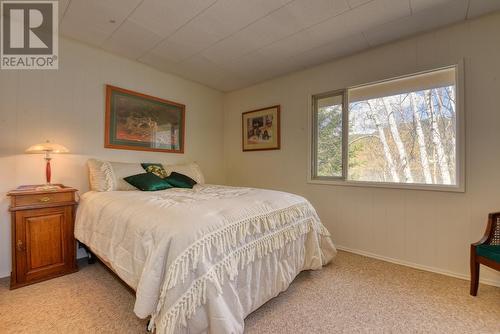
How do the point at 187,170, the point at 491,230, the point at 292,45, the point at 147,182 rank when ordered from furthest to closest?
the point at 187,170
the point at 292,45
the point at 147,182
the point at 491,230

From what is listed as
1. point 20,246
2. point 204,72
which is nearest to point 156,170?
point 20,246

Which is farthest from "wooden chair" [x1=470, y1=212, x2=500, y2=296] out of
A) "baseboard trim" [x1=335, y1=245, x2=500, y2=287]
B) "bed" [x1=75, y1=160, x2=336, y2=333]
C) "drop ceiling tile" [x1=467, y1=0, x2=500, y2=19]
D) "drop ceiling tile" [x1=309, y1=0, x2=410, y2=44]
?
"drop ceiling tile" [x1=309, y1=0, x2=410, y2=44]

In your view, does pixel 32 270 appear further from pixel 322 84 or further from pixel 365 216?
pixel 322 84

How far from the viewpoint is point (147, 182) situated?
2502mm

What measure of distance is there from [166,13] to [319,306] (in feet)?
9.30

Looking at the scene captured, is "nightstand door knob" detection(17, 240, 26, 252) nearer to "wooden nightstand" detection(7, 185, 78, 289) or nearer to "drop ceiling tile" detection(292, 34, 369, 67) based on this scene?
"wooden nightstand" detection(7, 185, 78, 289)

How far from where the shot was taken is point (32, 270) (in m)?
1.99

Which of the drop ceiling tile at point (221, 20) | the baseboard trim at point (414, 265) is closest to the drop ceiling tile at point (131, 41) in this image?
the drop ceiling tile at point (221, 20)

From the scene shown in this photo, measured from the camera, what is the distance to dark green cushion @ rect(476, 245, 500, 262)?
167cm

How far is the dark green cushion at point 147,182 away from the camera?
2.47 m

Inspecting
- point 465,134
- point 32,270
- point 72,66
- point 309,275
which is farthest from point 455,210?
point 72,66

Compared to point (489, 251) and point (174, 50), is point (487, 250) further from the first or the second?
point (174, 50)

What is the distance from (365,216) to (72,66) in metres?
3.81

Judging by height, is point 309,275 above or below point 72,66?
below
